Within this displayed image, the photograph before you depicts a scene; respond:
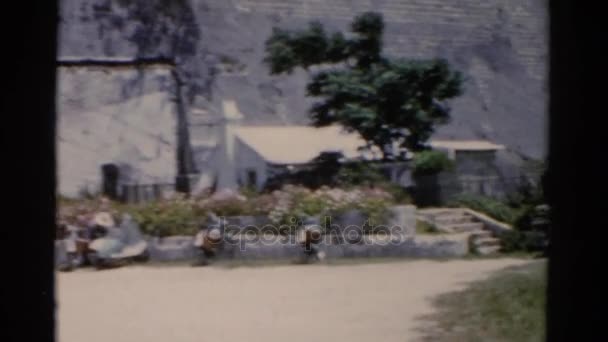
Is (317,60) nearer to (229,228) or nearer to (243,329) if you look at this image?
Answer: (229,228)

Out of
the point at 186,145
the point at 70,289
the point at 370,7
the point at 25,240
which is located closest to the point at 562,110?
the point at 25,240

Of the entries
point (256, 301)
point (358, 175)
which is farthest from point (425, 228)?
point (256, 301)

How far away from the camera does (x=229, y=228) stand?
10.9m

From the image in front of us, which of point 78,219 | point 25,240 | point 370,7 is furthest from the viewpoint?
point 370,7

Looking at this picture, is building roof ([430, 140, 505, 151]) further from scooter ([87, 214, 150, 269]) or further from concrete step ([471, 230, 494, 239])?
scooter ([87, 214, 150, 269])

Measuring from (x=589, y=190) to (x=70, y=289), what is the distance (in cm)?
773

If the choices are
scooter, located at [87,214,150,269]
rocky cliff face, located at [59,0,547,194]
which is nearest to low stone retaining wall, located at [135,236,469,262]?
scooter, located at [87,214,150,269]

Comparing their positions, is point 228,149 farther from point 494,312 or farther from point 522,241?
point 494,312

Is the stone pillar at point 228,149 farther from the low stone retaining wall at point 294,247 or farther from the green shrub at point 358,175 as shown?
the low stone retaining wall at point 294,247

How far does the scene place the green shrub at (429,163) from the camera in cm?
1357

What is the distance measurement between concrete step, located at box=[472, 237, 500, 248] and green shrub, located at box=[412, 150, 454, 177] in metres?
2.12
